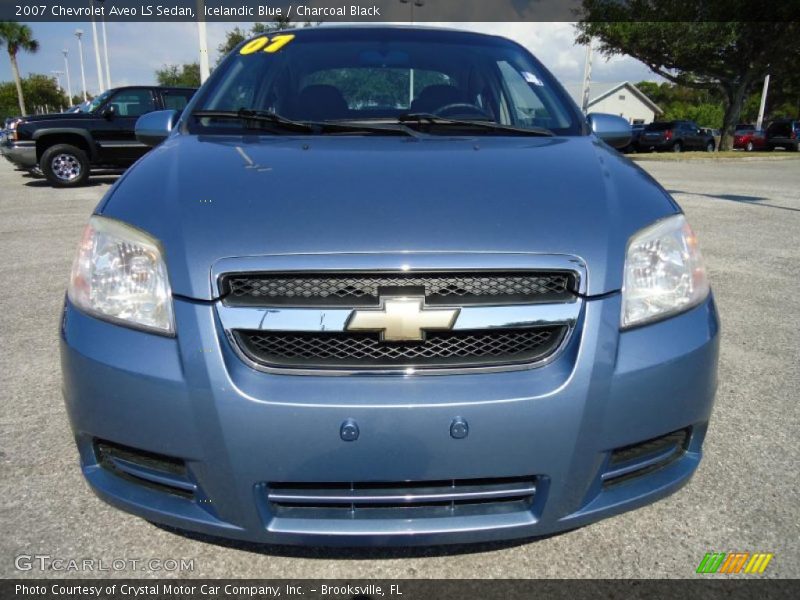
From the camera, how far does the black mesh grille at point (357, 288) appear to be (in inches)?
54.5

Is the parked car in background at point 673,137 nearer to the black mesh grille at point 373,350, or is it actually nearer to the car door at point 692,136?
the car door at point 692,136

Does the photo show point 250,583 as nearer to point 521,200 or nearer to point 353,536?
point 353,536

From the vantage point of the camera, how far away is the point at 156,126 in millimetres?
2625

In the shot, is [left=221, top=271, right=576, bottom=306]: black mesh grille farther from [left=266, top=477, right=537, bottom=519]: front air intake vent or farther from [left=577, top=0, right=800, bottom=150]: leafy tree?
[left=577, top=0, right=800, bottom=150]: leafy tree

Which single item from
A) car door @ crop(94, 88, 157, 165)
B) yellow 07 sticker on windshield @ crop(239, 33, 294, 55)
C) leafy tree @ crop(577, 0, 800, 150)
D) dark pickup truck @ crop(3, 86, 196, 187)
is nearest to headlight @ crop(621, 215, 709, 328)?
yellow 07 sticker on windshield @ crop(239, 33, 294, 55)

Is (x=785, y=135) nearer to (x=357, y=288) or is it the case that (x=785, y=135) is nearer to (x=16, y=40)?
(x=357, y=288)

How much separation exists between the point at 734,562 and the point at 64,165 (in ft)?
39.1

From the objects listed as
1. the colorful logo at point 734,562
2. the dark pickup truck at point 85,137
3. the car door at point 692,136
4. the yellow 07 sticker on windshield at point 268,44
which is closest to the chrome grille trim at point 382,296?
the colorful logo at point 734,562

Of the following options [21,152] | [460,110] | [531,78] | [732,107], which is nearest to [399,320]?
[460,110]

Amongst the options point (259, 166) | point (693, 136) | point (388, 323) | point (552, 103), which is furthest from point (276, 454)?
point (693, 136)

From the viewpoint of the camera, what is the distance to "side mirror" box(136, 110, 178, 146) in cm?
262

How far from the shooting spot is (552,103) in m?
2.54

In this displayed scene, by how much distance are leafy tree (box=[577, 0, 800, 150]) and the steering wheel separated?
81.8 feet
